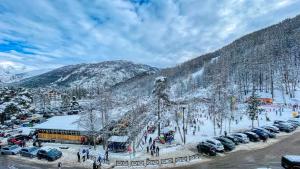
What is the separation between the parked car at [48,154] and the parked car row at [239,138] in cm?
1887

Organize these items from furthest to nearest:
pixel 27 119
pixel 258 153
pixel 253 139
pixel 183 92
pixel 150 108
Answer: pixel 183 92 → pixel 27 119 → pixel 150 108 → pixel 253 139 → pixel 258 153

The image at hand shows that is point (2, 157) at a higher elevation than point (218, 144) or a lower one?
lower

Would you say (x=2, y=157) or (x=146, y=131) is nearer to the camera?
(x=2, y=157)

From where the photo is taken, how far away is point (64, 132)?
4694cm

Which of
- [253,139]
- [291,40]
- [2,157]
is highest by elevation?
[291,40]

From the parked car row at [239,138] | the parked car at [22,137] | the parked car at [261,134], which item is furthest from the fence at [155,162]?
the parked car at [22,137]

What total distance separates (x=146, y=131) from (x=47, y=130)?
17266mm

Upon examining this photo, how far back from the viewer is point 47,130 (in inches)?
1908

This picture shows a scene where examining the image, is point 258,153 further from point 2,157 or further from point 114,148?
point 2,157

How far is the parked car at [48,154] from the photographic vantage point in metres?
36.6

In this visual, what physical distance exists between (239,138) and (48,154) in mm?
26489

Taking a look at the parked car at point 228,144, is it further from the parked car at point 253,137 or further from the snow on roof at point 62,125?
the snow on roof at point 62,125

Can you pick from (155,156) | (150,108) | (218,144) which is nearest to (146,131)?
(150,108)

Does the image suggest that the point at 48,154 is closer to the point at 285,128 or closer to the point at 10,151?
the point at 10,151
